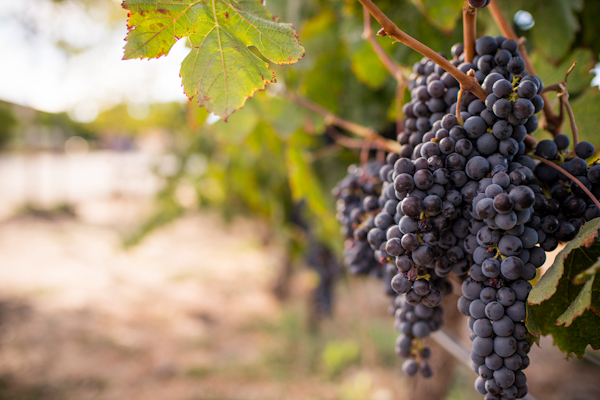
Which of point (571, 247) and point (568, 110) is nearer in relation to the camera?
point (571, 247)

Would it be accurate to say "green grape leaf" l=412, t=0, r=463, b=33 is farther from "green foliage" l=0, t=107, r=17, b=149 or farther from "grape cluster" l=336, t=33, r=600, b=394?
"green foliage" l=0, t=107, r=17, b=149

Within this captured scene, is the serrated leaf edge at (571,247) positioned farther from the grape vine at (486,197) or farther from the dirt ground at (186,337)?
the dirt ground at (186,337)

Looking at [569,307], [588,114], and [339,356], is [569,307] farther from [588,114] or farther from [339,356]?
[339,356]

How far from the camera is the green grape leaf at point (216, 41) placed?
0.54 m

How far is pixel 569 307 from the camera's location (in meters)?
0.50

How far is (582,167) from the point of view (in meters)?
0.54

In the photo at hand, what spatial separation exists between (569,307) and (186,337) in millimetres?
4477

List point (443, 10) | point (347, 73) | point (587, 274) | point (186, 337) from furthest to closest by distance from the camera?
1. point (186, 337)
2. point (347, 73)
3. point (443, 10)
4. point (587, 274)

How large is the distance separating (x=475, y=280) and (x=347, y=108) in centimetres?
131

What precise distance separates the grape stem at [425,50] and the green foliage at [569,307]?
242mm

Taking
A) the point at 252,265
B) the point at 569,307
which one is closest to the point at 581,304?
the point at 569,307

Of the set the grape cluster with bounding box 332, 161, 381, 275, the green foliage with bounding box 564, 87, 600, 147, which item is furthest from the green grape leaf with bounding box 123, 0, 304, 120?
the green foliage with bounding box 564, 87, 600, 147

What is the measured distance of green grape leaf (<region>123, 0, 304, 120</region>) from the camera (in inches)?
21.5

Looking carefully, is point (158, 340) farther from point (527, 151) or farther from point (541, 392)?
point (527, 151)
